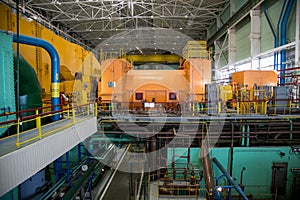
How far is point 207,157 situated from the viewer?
285 inches

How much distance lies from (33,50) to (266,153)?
1038 cm

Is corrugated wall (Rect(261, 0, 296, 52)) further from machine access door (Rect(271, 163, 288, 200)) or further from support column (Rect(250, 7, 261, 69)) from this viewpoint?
machine access door (Rect(271, 163, 288, 200))

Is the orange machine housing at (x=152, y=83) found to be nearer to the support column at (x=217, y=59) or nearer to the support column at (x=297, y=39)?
the support column at (x=297, y=39)

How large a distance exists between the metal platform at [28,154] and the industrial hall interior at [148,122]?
0.06 ft

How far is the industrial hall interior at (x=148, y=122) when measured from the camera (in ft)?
15.1

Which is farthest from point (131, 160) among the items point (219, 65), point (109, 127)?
point (219, 65)

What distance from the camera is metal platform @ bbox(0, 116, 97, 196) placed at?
268 cm

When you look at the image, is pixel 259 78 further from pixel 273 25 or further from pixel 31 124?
pixel 31 124

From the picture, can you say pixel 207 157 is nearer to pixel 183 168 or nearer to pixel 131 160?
pixel 183 168

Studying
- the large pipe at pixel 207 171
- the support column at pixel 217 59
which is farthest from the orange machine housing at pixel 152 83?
the support column at pixel 217 59

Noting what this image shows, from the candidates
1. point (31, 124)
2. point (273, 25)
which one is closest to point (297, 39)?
point (273, 25)

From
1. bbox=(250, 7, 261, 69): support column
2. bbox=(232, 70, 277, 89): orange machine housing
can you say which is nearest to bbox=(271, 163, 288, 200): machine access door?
bbox=(232, 70, 277, 89): orange machine housing

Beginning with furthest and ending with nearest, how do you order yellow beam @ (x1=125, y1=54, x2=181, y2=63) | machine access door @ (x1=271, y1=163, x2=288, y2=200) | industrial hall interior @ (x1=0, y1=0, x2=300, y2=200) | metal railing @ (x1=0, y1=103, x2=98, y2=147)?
yellow beam @ (x1=125, y1=54, x2=181, y2=63)
machine access door @ (x1=271, y1=163, x2=288, y2=200)
industrial hall interior @ (x1=0, y1=0, x2=300, y2=200)
metal railing @ (x1=0, y1=103, x2=98, y2=147)

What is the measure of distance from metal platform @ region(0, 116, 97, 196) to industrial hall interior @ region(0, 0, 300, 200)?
0.02 metres
